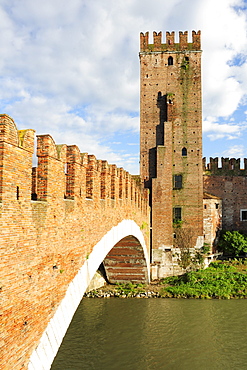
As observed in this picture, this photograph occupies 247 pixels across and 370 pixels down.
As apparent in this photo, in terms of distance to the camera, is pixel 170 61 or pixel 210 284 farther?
pixel 170 61

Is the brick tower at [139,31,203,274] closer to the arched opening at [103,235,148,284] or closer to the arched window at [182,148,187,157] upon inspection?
the arched window at [182,148,187,157]

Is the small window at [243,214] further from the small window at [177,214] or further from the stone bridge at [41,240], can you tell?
the stone bridge at [41,240]

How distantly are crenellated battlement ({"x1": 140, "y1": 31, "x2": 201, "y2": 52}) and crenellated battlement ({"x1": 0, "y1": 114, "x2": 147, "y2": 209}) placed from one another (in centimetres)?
1780

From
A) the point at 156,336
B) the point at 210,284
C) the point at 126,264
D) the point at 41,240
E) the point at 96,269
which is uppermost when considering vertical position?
the point at 41,240

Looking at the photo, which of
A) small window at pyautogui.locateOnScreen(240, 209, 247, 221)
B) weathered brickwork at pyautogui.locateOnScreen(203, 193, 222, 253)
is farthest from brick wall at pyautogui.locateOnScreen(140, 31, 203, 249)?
small window at pyautogui.locateOnScreen(240, 209, 247, 221)

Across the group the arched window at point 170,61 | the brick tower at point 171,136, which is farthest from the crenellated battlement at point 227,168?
the arched window at point 170,61

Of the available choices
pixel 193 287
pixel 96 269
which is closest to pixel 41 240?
pixel 96 269

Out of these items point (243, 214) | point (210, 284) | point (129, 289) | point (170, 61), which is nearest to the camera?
point (129, 289)

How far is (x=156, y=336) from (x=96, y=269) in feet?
19.2

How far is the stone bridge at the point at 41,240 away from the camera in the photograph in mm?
4070

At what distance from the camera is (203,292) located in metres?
17.4

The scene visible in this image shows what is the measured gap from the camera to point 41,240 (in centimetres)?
505

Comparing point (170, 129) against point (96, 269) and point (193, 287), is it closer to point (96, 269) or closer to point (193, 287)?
point (193, 287)

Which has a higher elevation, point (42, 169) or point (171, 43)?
point (171, 43)
